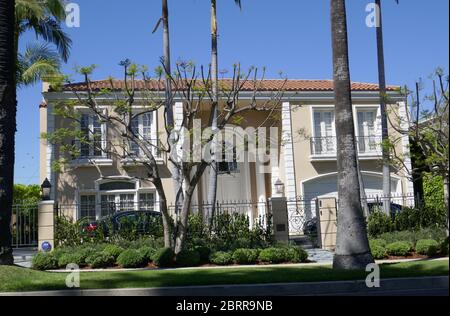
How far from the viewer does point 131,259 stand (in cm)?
1524

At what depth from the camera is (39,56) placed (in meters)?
24.2

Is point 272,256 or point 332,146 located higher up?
point 332,146

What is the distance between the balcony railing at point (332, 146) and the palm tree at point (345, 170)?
14097 mm

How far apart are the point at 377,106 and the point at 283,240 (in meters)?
12.2

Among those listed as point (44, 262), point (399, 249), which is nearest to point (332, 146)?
point (399, 249)

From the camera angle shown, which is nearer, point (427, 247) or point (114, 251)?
point (427, 247)

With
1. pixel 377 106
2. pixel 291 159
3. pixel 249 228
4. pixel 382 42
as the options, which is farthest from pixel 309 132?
pixel 249 228

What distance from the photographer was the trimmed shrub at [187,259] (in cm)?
1530

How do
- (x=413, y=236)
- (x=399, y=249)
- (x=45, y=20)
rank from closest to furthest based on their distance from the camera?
(x=399, y=249)
(x=413, y=236)
(x=45, y=20)

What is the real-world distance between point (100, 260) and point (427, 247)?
29.8 feet

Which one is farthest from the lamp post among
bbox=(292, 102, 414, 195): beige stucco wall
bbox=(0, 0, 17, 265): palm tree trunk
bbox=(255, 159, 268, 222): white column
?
bbox=(0, 0, 17, 265): palm tree trunk

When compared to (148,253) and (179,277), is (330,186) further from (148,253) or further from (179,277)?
(179,277)

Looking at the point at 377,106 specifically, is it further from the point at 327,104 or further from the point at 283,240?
the point at 283,240

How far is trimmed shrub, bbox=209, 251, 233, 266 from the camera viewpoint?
1548 centimetres
